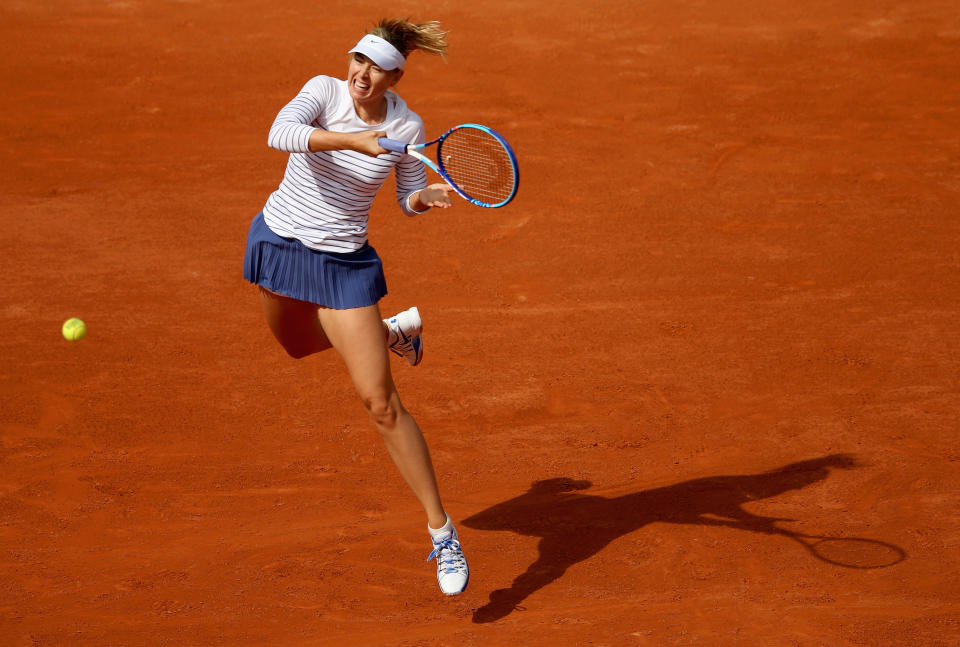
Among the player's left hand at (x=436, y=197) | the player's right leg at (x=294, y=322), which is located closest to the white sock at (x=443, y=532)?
the player's right leg at (x=294, y=322)

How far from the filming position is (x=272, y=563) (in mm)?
4898

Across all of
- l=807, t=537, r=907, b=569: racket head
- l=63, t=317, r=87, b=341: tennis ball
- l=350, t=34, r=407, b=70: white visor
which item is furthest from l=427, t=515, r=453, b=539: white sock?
l=63, t=317, r=87, b=341: tennis ball

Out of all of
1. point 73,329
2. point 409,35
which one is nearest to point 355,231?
point 409,35

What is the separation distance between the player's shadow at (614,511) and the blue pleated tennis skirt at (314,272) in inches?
59.1

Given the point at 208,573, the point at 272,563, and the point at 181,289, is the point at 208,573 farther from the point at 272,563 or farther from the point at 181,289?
the point at 181,289

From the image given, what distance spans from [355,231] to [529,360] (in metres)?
2.45

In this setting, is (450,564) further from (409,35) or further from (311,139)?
(409,35)

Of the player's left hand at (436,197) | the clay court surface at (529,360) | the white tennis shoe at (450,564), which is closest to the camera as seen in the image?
the player's left hand at (436,197)

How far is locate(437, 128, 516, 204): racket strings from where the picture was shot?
459 cm

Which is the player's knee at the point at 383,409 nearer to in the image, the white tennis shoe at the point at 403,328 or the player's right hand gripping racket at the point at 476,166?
the white tennis shoe at the point at 403,328

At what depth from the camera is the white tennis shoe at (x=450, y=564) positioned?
14.7 ft

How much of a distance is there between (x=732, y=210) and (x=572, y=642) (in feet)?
16.5

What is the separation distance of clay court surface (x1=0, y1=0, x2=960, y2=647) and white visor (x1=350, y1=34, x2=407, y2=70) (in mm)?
2319

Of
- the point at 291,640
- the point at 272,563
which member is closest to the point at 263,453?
the point at 272,563
